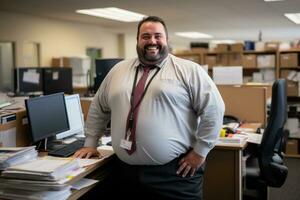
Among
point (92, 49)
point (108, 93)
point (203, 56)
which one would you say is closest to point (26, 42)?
point (92, 49)

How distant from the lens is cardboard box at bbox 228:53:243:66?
20.5ft

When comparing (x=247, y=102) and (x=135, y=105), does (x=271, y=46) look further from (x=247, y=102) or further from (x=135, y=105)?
(x=135, y=105)

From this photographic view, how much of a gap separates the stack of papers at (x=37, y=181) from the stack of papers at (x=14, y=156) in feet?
0.19

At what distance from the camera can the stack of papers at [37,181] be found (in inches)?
67.0

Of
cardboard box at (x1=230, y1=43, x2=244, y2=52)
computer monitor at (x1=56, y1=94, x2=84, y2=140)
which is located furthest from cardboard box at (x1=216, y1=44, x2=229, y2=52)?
computer monitor at (x1=56, y1=94, x2=84, y2=140)

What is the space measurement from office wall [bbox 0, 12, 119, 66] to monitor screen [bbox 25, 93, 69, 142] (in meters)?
4.59

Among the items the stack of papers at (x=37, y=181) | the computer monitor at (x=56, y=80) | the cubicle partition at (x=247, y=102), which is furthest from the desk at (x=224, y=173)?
the computer monitor at (x=56, y=80)

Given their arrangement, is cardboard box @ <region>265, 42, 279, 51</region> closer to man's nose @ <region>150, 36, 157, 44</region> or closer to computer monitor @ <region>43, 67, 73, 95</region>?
computer monitor @ <region>43, 67, 73, 95</region>

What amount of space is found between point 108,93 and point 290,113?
4235 mm

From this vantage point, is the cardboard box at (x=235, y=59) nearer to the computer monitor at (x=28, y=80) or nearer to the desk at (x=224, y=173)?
the computer monitor at (x=28, y=80)

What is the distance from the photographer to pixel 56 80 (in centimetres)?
493

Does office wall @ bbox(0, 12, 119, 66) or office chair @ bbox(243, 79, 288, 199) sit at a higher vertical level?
office wall @ bbox(0, 12, 119, 66)

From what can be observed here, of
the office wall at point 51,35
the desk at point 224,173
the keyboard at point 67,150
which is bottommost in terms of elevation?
the desk at point 224,173

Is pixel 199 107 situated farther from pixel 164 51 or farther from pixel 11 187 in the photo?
pixel 11 187
